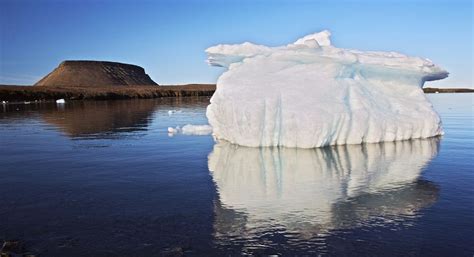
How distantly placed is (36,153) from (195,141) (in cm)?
559

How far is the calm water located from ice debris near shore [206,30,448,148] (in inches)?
26.6

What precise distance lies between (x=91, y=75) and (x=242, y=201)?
15984 cm

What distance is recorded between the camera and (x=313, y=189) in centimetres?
894

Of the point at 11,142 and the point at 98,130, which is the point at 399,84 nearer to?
the point at 98,130

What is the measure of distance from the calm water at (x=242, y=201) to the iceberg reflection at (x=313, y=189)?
0.03m

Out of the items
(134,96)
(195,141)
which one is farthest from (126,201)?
(134,96)

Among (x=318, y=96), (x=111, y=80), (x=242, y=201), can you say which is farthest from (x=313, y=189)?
(x=111, y=80)

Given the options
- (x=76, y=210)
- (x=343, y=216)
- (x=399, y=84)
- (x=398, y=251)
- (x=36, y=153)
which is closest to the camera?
(x=398, y=251)

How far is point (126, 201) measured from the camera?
26.9 feet

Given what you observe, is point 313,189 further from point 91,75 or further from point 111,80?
point 111,80

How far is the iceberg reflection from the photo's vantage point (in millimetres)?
6742

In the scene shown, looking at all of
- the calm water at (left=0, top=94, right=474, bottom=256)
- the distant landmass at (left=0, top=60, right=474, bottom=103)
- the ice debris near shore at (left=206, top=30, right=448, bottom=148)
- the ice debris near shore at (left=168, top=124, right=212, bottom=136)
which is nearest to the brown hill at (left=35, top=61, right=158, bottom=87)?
the distant landmass at (left=0, top=60, right=474, bottom=103)

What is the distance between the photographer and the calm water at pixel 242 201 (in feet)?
19.6

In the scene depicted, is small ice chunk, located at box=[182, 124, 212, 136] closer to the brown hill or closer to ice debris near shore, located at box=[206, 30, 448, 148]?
ice debris near shore, located at box=[206, 30, 448, 148]
